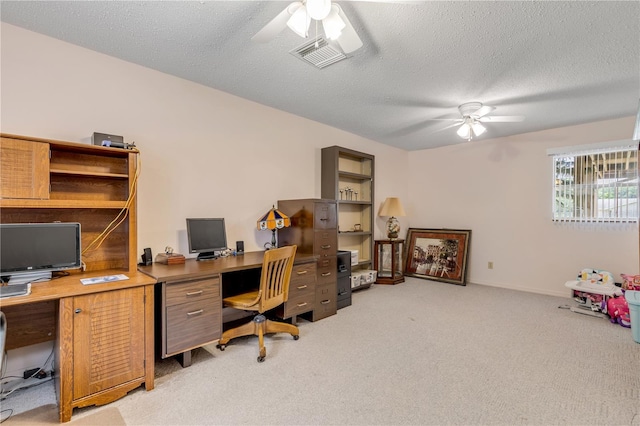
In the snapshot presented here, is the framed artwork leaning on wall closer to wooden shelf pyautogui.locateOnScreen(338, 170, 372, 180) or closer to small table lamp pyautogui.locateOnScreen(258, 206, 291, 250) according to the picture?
wooden shelf pyautogui.locateOnScreen(338, 170, 372, 180)

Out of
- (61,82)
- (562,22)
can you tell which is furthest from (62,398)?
(562,22)

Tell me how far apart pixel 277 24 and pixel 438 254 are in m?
4.65

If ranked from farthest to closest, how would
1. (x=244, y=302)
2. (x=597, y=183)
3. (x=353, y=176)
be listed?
(x=353, y=176) < (x=597, y=183) < (x=244, y=302)

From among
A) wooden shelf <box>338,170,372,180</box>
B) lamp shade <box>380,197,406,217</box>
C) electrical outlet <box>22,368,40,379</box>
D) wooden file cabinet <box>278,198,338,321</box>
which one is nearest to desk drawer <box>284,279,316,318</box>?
wooden file cabinet <box>278,198,338,321</box>

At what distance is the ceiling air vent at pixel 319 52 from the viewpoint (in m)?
1.85

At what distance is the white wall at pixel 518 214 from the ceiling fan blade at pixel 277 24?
14.6 feet

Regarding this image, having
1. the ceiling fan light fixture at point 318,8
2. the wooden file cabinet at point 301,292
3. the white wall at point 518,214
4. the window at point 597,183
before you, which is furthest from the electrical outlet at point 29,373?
the window at point 597,183

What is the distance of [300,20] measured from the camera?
1619 millimetres

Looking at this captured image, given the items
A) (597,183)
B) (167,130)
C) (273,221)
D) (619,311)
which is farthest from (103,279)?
(597,183)

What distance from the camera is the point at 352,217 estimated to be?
4844 mm

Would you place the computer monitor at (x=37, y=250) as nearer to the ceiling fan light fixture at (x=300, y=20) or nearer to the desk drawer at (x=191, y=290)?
the desk drawer at (x=191, y=290)

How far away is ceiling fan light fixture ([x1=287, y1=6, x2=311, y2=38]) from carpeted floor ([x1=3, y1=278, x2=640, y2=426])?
7.26 feet

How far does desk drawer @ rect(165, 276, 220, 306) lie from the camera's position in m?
2.15

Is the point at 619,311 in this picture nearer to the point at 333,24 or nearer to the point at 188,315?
the point at 333,24
